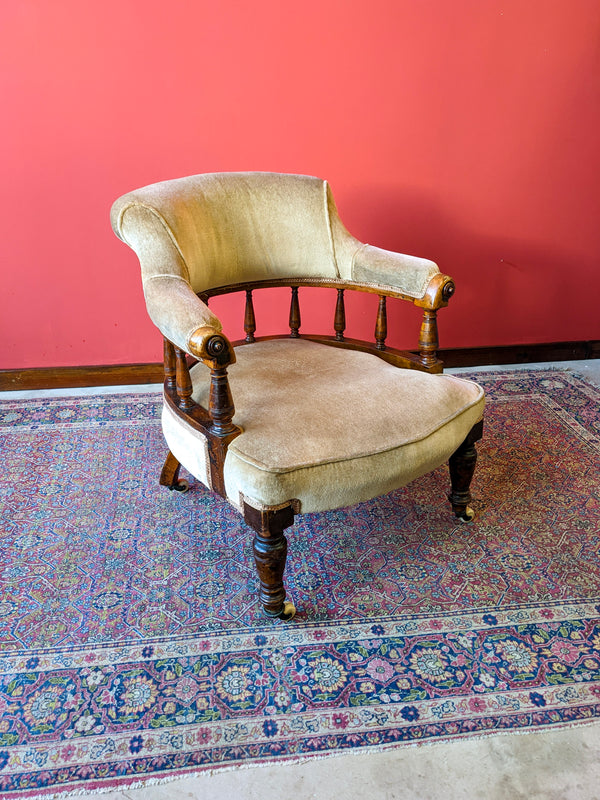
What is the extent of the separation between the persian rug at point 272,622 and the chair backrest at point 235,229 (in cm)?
75

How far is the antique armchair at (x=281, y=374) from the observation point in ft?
4.59

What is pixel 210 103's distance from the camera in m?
2.53

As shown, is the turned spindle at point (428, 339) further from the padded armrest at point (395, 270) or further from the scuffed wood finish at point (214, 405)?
the scuffed wood finish at point (214, 405)

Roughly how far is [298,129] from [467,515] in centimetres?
169

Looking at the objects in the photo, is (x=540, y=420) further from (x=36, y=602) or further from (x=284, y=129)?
(x=36, y=602)

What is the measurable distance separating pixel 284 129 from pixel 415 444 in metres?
1.67

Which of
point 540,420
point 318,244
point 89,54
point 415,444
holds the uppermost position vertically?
point 89,54

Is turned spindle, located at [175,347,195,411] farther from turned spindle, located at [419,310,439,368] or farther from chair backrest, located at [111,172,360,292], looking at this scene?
turned spindle, located at [419,310,439,368]

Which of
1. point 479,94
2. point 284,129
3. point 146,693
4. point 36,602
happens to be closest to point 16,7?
point 284,129

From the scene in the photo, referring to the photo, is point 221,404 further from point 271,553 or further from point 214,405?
point 271,553

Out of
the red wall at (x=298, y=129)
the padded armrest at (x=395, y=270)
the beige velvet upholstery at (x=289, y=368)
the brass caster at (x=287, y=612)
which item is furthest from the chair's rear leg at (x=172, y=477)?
the red wall at (x=298, y=129)

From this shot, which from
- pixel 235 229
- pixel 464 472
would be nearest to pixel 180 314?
pixel 235 229

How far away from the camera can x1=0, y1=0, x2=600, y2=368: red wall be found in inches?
96.1

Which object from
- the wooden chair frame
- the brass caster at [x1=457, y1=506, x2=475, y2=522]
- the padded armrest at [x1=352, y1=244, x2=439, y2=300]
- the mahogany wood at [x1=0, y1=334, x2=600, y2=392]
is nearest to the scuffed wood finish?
the wooden chair frame
